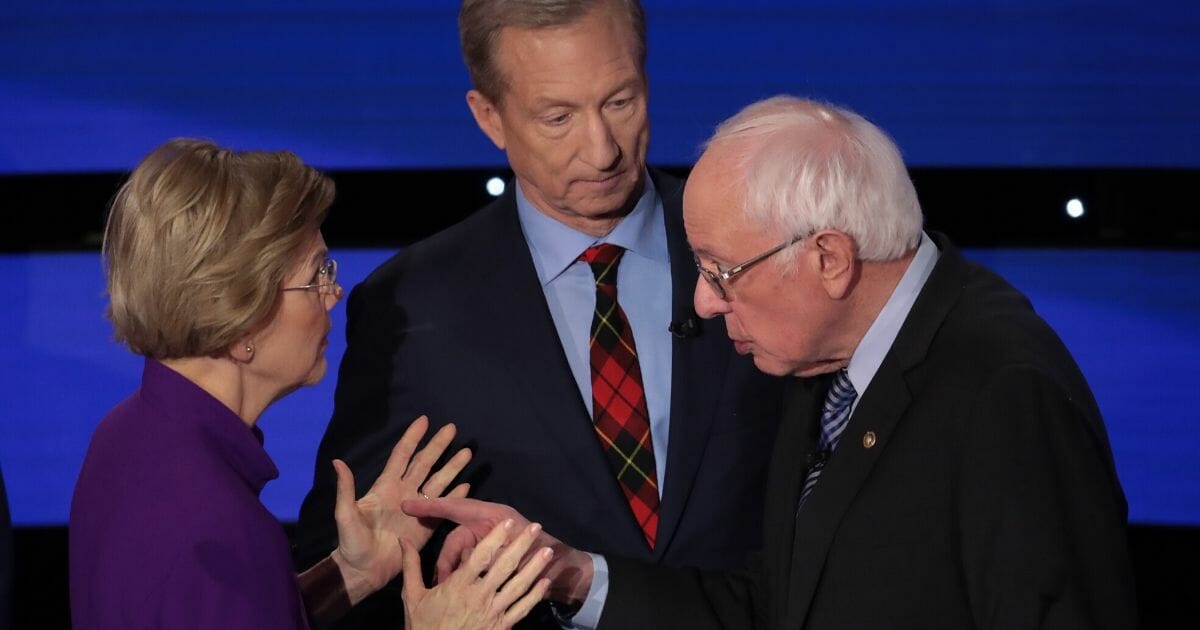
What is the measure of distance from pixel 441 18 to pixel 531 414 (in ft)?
4.86

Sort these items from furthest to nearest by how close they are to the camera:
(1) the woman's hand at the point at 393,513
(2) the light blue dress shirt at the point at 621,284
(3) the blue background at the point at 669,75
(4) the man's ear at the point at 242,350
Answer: (3) the blue background at the point at 669,75, (2) the light blue dress shirt at the point at 621,284, (1) the woman's hand at the point at 393,513, (4) the man's ear at the point at 242,350

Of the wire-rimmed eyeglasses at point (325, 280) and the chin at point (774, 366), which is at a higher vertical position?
the wire-rimmed eyeglasses at point (325, 280)

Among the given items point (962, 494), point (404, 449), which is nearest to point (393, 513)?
point (404, 449)

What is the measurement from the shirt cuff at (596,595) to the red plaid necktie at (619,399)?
0.45 feet

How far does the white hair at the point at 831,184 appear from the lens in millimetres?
2066

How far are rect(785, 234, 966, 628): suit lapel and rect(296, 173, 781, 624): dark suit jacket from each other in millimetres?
442

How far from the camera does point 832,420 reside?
7.48ft

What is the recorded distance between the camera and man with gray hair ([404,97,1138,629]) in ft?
6.10

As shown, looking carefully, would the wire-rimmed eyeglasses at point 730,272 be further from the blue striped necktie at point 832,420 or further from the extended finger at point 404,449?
the extended finger at point 404,449

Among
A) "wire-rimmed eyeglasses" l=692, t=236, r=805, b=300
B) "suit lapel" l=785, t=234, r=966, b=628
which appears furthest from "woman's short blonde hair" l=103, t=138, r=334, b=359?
"suit lapel" l=785, t=234, r=966, b=628

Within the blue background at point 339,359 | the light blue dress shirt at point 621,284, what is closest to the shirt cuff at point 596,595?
the light blue dress shirt at point 621,284

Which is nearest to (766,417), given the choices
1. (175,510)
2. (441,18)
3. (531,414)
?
(531,414)

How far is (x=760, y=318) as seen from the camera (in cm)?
221

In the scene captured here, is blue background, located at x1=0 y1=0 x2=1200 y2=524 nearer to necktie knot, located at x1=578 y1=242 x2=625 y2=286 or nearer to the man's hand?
necktie knot, located at x1=578 y1=242 x2=625 y2=286
